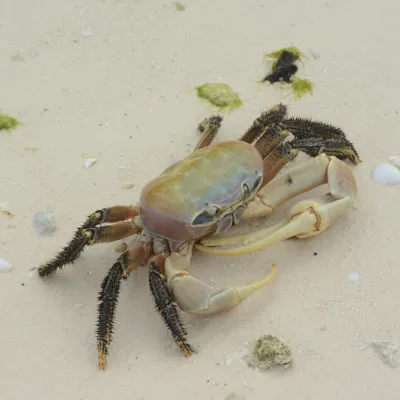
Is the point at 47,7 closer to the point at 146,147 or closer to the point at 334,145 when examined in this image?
the point at 146,147

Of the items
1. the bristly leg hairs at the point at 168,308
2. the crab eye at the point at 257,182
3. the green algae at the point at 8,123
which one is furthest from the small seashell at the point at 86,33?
the bristly leg hairs at the point at 168,308

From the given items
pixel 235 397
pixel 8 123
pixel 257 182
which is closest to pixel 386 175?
pixel 257 182

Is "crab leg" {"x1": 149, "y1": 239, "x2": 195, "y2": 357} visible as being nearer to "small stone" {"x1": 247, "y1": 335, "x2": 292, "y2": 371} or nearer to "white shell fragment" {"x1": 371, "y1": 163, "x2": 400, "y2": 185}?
"small stone" {"x1": 247, "y1": 335, "x2": 292, "y2": 371}

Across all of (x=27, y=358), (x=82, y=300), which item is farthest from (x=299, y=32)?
(x=27, y=358)

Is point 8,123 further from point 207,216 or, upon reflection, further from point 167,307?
point 167,307

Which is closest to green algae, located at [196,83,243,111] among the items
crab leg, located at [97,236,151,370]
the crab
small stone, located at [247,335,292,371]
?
the crab

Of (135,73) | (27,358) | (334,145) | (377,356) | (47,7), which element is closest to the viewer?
(377,356)

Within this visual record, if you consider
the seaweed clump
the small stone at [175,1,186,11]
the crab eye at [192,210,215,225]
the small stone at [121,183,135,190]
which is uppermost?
the small stone at [175,1,186,11]
